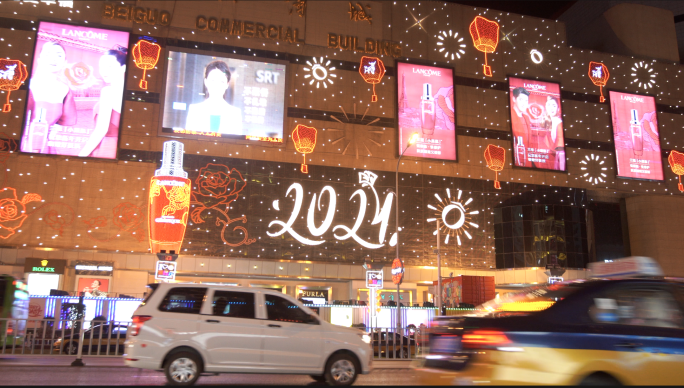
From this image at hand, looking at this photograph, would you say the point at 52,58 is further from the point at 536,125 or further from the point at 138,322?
the point at 536,125

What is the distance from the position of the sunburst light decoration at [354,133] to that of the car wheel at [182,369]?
26.8 meters

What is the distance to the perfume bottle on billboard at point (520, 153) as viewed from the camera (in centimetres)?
3791

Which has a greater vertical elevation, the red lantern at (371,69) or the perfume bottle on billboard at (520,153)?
the red lantern at (371,69)

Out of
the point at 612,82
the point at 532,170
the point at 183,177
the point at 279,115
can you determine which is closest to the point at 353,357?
the point at 183,177

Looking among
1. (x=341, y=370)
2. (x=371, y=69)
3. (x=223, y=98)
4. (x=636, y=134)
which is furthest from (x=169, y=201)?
(x=636, y=134)

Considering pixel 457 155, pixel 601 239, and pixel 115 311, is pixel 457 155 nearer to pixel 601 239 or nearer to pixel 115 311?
pixel 601 239

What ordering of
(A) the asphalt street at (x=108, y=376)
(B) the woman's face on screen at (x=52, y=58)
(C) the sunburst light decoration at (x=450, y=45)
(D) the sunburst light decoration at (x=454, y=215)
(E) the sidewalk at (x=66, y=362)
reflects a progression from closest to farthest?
(A) the asphalt street at (x=108, y=376) < (E) the sidewalk at (x=66, y=362) < (B) the woman's face on screen at (x=52, y=58) < (D) the sunburst light decoration at (x=454, y=215) < (C) the sunburst light decoration at (x=450, y=45)

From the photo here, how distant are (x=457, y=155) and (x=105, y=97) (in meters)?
23.9

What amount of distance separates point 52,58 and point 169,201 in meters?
11.9

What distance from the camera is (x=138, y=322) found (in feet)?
28.7

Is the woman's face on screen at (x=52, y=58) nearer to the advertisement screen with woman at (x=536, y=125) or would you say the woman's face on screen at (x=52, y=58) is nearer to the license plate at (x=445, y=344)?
the advertisement screen with woman at (x=536, y=125)

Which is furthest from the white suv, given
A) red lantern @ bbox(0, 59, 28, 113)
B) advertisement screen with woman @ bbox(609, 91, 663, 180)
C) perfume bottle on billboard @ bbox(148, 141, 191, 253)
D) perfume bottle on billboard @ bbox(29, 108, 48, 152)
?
advertisement screen with woman @ bbox(609, 91, 663, 180)

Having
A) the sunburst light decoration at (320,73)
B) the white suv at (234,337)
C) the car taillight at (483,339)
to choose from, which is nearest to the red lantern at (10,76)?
the sunburst light decoration at (320,73)

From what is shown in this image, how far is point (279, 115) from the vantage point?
112 feet
